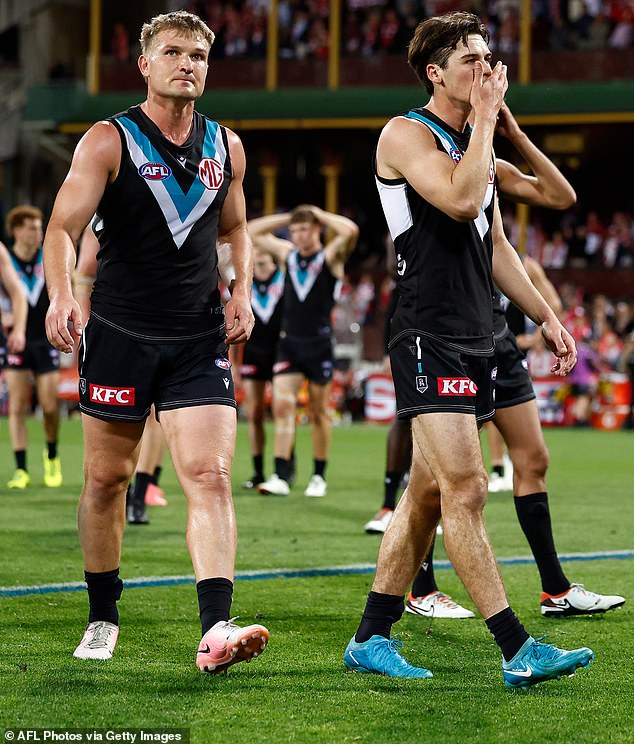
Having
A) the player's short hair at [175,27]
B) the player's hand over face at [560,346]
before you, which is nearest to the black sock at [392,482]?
the player's hand over face at [560,346]

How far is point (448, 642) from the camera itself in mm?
5496

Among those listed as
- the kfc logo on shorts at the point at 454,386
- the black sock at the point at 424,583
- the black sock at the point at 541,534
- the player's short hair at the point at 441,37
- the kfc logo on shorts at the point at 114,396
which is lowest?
the black sock at the point at 424,583

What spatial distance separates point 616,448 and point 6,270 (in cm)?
1009

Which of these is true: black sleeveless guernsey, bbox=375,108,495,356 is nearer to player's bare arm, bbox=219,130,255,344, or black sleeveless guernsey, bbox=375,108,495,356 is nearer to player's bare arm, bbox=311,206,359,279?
player's bare arm, bbox=219,130,255,344

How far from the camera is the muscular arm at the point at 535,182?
5.80 meters

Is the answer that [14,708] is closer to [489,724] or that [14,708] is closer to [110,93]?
[489,724]


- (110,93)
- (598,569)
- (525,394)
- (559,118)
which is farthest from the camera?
(110,93)

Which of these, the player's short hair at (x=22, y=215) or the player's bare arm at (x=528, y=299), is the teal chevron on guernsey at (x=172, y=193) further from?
the player's short hair at (x=22, y=215)

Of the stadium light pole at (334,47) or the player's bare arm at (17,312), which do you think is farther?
the stadium light pole at (334,47)

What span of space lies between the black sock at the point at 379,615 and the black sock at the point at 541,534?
136cm

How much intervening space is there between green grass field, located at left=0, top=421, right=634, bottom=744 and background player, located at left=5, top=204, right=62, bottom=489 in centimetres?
249

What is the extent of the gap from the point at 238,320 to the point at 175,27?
112cm

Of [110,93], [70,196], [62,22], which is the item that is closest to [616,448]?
[70,196]

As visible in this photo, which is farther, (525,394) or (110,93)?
(110,93)
